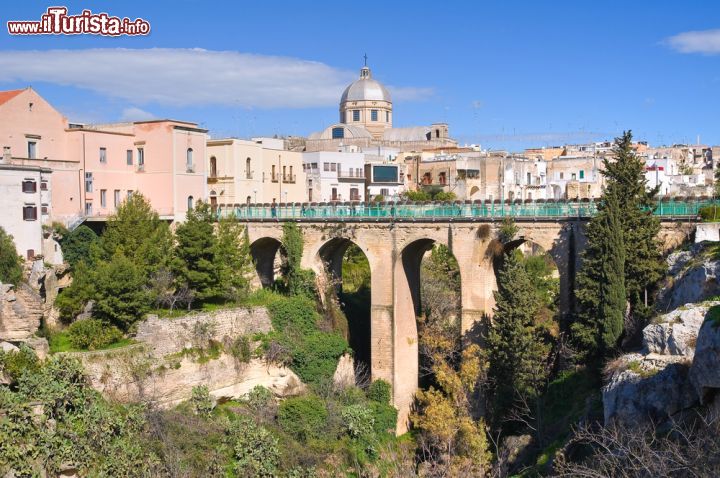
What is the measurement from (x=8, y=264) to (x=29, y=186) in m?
4.08

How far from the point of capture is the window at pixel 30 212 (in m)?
28.4

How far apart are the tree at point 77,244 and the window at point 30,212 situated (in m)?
2.70

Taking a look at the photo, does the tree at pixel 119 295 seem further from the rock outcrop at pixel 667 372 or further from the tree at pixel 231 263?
the rock outcrop at pixel 667 372

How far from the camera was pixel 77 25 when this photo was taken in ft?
91.4

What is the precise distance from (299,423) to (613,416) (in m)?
12.2

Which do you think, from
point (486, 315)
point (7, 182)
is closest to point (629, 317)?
point (486, 315)

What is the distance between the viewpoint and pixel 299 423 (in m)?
26.3

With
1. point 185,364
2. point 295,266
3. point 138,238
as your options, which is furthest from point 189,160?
point 185,364

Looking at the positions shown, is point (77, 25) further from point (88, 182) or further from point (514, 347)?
point (514, 347)

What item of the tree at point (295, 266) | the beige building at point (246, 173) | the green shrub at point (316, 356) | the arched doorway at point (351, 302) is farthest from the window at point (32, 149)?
the green shrub at point (316, 356)

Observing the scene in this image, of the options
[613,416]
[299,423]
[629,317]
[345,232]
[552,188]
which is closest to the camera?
[613,416]

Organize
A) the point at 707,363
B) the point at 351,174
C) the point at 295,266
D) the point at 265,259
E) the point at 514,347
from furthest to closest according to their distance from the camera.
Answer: the point at 351,174, the point at 265,259, the point at 295,266, the point at 514,347, the point at 707,363

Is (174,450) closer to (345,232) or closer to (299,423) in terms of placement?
(299,423)

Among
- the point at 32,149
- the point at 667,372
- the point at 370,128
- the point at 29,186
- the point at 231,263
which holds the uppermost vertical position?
the point at 370,128
